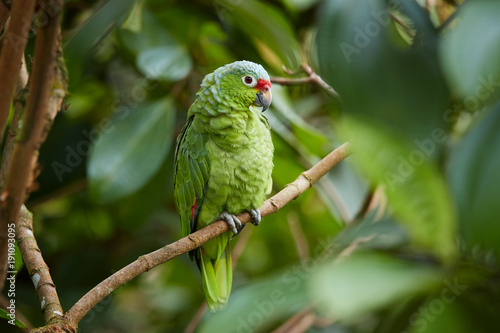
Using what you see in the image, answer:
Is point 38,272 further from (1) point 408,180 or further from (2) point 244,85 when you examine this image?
(1) point 408,180

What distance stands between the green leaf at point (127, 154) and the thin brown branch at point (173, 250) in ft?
1.03

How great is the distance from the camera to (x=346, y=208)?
1.56 metres

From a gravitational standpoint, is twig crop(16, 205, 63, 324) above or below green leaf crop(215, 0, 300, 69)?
below

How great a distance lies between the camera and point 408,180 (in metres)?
0.57

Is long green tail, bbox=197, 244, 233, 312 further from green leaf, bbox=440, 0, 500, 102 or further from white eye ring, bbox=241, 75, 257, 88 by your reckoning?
green leaf, bbox=440, 0, 500, 102

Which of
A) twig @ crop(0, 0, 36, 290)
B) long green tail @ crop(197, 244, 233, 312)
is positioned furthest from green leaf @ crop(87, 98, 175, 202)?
twig @ crop(0, 0, 36, 290)

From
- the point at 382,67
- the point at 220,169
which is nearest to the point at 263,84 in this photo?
the point at 220,169

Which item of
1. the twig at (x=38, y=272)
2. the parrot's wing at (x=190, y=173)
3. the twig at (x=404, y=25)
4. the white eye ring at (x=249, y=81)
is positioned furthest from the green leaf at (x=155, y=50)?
the twig at (x=404, y=25)

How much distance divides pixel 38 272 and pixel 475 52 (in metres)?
0.74

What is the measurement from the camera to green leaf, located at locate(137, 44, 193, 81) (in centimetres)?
141

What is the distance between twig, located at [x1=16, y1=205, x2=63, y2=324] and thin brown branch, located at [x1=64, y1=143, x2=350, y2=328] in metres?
0.04

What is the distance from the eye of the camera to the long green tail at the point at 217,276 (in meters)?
1.18

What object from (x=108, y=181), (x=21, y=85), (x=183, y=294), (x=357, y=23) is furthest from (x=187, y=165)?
(x=183, y=294)

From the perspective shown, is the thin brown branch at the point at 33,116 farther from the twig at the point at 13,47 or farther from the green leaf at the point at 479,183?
the green leaf at the point at 479,183
